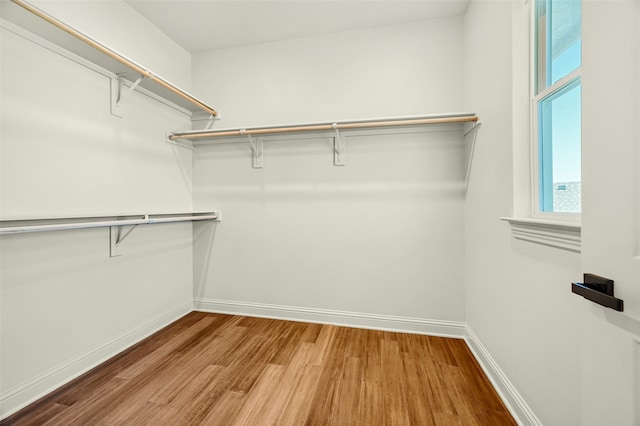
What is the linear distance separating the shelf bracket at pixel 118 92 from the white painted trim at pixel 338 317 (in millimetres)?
1741

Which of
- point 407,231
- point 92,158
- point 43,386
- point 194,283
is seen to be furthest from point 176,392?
point 407,231

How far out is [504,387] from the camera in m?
1.45

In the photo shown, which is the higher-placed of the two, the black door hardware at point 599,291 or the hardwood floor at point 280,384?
the black door hardware at point 599,291

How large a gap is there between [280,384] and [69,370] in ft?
4.05

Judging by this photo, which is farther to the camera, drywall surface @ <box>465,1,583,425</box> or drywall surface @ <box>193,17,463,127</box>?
drywall surface @ <box>193,17,463,127</box>

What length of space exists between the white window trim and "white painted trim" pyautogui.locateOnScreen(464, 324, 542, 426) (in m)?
0.76

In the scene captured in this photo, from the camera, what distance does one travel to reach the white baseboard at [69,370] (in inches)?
53.9

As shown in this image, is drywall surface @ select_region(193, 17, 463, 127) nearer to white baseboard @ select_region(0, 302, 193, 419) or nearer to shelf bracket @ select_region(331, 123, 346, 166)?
shelf bracket @ select_region(331, 123, 346, 166)

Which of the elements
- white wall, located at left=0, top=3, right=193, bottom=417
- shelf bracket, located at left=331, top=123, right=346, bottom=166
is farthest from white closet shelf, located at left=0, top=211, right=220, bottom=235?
shelf bracket, located at left=331, top=123, right=346, bottom=166

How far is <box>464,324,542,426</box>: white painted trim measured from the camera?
1244 mm

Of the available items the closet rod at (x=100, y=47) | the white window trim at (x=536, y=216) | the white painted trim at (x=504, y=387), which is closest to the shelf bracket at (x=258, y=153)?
the closet rod at (x=100, y=47)

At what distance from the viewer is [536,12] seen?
51.8 inches

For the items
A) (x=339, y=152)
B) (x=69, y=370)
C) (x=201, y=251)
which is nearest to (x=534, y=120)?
(x=339, y=152)

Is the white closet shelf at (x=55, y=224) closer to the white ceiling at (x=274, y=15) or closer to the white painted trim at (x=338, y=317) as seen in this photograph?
the white painted trim at (x=338, y=317)
